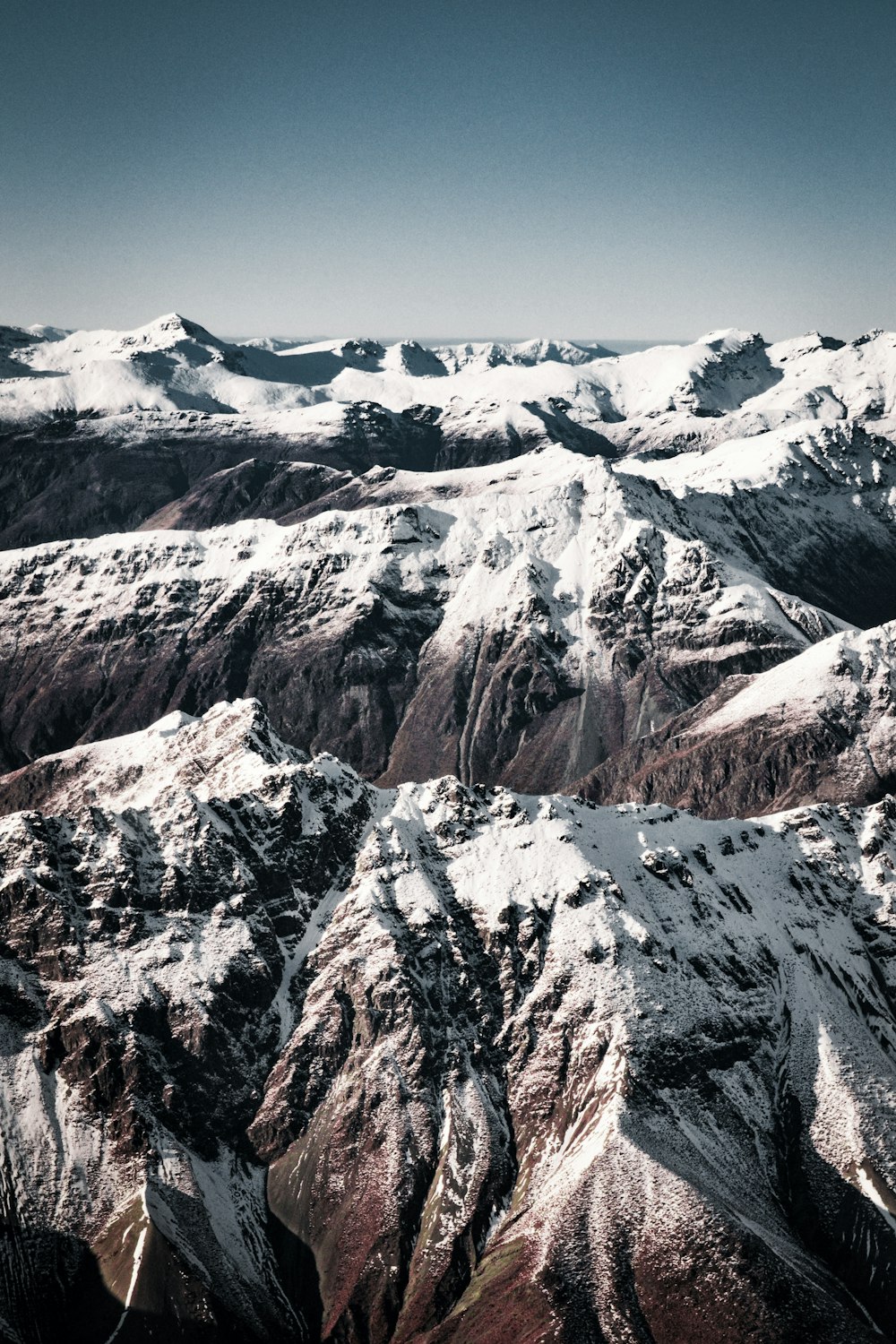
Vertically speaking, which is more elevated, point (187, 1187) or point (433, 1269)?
point (187, 1187)

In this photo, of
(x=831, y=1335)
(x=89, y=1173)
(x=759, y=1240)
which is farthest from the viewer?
Answer: (x=89, y=1173)

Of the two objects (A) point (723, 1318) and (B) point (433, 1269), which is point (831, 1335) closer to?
(A) point (723, 1318)

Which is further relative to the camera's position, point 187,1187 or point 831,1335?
point 187,1187

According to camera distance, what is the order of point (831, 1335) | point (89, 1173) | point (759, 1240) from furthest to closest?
point (89, 1173), point (759, 1240), point (831, 1335)

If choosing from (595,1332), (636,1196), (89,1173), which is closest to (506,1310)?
(595,1332)

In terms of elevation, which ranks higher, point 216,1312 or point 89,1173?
point 89,1173

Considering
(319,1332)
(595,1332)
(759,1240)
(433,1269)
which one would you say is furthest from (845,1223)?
(319,1332)

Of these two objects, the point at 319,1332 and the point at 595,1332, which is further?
the point at 319,1332

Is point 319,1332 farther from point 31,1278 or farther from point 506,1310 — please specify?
point 31,1278
